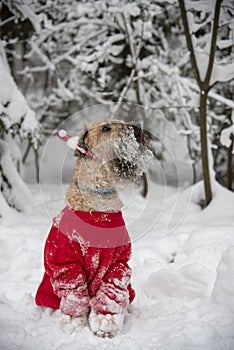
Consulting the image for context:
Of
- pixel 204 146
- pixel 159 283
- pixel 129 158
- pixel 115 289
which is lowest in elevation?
pixel 159 283

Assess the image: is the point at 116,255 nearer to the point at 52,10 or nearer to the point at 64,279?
the point at 64,279

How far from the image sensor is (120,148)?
2.06m

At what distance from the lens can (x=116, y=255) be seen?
2250mm

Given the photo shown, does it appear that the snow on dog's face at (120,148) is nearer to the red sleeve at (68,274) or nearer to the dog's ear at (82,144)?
the dog's ear at (82,144)

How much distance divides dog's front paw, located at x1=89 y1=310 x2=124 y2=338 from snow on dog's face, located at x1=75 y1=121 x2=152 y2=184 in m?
0.79

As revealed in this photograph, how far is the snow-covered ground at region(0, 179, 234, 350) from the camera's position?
2.08 metres

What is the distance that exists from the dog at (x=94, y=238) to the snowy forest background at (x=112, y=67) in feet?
8.19

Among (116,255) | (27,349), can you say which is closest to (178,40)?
(116,255)

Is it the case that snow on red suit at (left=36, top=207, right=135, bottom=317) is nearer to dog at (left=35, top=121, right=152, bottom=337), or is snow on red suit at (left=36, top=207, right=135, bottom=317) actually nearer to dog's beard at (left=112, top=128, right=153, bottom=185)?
dog at (left=35, top=121, right=152, bottom=337)

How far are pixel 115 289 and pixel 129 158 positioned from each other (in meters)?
0.79

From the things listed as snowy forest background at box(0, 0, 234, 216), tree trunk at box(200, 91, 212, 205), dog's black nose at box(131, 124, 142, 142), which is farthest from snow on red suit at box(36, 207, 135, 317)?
snowy forest background at box(0, 0, 234, 216)

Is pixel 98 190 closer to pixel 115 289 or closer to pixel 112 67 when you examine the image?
pixel 115 289

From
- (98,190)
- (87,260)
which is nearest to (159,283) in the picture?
(87,260)

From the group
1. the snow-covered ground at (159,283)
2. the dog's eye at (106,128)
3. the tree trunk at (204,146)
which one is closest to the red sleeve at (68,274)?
the snow-covered ground at (159,283)
